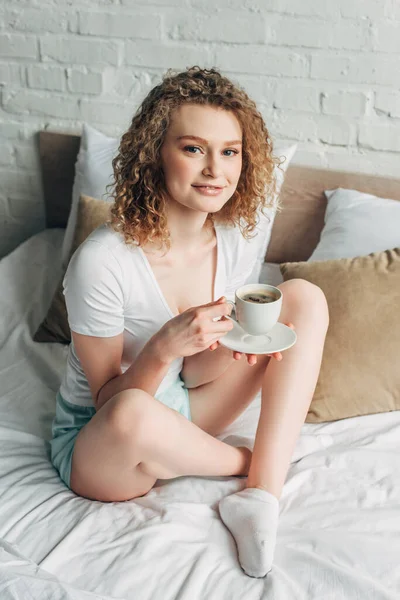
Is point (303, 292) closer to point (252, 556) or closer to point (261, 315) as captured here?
point (261, 315)

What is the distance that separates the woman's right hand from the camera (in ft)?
3.75

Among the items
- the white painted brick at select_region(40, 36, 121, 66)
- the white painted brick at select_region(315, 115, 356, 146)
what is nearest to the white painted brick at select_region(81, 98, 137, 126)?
the white painted brick at select_region(40, 36, 121, 66)

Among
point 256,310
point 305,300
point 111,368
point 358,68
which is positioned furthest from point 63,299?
point 358,68

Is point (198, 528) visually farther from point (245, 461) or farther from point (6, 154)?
point (6, 154)

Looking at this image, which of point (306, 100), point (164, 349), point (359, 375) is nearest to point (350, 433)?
point (359, 375)

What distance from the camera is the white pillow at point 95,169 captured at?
197 centimetres

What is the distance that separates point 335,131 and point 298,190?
0.63 ft

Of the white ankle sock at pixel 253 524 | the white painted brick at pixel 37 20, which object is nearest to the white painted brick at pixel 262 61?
the white painted brick at pixel 37 20

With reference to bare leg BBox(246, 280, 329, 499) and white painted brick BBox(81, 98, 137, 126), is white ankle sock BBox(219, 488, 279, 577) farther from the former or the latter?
white painted brick BBox(81, 98, 137, 126)

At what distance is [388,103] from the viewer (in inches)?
76.1

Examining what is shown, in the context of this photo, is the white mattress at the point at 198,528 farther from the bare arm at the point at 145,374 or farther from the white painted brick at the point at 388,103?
the white painted brick at the point at 388,103

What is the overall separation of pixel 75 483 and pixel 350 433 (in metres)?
0.57

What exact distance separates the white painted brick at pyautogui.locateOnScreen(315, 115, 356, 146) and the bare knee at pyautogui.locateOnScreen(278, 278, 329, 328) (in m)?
0.74

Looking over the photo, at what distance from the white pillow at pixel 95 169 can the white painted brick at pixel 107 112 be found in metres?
0.06
